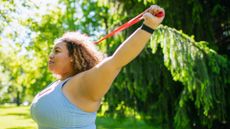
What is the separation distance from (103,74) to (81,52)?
16.8 inches

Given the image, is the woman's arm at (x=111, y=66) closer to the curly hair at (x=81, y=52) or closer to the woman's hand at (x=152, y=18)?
the woman's hand at (x=152, y=18)

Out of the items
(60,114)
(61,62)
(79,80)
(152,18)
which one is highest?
(152,18)

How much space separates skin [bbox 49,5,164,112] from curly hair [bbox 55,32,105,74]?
3.4 inches

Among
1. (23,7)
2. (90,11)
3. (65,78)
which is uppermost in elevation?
(90,11)

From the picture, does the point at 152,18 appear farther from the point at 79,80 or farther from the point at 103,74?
the point at 79,80

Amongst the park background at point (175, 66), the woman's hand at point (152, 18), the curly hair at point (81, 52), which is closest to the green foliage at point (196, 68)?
the park background at point (175, 66)

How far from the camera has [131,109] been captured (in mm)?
10547

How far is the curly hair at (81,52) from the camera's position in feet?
8.57

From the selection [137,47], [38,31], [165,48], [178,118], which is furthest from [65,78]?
[38,31]

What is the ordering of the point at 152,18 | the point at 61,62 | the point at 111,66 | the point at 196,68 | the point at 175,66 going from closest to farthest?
1. the point at 111,66
2. the point at 152,18
3. the point at 61,62
4. the point at 175,66
5. the point at 196,68

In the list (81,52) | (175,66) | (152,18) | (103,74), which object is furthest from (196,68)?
(103,74)

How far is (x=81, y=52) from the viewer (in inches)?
104

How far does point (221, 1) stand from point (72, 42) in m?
7.60

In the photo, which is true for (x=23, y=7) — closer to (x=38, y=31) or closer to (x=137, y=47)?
(x=38, y=31)
